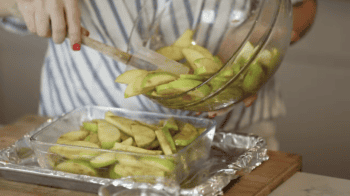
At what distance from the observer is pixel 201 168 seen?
0.77 m

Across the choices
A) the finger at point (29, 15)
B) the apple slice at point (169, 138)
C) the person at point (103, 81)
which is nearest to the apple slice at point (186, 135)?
the apple slice at point (169, 138)

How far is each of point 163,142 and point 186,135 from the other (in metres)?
0.07

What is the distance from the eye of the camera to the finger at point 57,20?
0.78 metres

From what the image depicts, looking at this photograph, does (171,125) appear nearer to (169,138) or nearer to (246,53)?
(169,138)

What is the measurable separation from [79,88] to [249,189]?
0.59 meters

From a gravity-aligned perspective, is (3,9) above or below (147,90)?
above

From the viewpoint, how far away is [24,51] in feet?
9.10

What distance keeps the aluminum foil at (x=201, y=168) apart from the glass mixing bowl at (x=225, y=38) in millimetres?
105

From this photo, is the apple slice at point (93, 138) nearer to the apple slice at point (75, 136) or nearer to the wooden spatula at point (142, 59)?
the apple slice at point (75, 136)

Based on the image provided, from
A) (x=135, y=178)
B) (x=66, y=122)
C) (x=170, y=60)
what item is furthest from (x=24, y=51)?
(x=135, y=178)

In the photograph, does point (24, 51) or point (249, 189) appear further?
point (24, 51)

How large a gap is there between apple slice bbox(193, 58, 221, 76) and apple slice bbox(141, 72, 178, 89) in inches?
1.7

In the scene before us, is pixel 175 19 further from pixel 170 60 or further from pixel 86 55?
pixel 86 55

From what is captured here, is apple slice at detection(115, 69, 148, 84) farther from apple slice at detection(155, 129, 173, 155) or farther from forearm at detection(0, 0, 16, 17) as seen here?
forearm at detection(0, 0, 16, 17)
